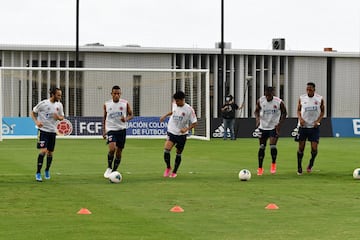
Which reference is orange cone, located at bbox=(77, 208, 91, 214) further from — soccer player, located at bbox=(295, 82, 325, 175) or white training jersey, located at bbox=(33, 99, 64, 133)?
soccer player, located at bbox=(295, 82, 325, 175)

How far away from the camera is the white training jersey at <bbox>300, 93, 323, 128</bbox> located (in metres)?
22.3

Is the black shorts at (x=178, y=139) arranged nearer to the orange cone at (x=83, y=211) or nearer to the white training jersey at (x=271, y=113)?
the white training jersey at (x=271, y=113)

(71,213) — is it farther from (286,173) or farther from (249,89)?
(249,89)

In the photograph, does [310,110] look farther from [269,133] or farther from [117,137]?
[117,137]

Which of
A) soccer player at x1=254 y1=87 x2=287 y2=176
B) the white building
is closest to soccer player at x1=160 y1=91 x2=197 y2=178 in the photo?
soccer player at x1=254 y1=87 x2=287 y2=176

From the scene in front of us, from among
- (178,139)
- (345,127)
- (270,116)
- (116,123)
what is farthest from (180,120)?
(345,127)

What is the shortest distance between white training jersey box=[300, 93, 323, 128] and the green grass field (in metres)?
1.22

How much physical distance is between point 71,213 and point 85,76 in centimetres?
2925

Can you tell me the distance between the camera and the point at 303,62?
59.5 m

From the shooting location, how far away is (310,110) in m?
22.3

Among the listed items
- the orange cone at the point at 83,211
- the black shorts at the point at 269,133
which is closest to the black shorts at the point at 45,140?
the black shorts at the point at 269,133

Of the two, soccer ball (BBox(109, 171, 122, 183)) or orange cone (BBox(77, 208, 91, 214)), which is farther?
soccer ball (BBox(109, 171, 122, 183))

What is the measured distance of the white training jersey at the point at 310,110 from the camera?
22312 mm

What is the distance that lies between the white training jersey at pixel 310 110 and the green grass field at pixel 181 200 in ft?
3.99
